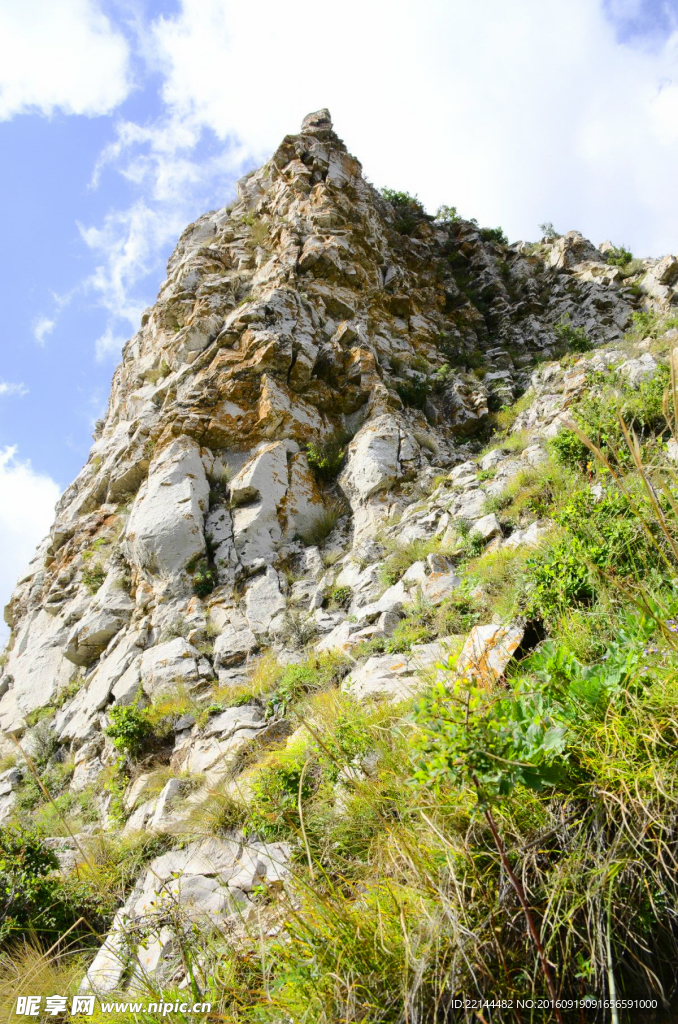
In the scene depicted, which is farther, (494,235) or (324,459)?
(494,235)

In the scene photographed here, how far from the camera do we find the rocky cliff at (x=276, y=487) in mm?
5258

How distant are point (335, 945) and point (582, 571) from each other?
2.64m

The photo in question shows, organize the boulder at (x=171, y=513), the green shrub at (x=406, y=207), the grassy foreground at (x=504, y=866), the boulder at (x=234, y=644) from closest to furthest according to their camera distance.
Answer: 1. the grassy foreground at (x=504, y=866)
2. the boulder at (x=234, y=644)
3. the boulder at (x=171, y=513)
4. the green shrub at (x=406, y=207)

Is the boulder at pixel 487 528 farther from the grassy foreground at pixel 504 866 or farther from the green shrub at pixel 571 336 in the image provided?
the green shrub at pixel 571 336

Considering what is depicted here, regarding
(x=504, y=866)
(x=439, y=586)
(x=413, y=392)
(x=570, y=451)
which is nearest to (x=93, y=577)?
(x=439, y=586)

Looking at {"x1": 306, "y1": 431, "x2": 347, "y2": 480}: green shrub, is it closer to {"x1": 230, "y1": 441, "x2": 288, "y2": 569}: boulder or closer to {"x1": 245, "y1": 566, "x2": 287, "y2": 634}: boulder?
{"x1": 230, "y1": 441, "x2": 288, "y2": 569}: boulder

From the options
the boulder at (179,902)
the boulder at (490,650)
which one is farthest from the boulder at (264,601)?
the boulder at (490,650)

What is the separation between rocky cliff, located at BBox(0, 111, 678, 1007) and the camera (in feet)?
17.3

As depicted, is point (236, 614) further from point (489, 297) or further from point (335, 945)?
point (489, 297)

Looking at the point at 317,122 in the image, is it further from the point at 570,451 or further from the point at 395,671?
the point at 395,671

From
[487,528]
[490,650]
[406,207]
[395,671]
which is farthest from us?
[406,207]

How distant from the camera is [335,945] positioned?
1.92 metres

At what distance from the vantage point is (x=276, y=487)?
31.3ft

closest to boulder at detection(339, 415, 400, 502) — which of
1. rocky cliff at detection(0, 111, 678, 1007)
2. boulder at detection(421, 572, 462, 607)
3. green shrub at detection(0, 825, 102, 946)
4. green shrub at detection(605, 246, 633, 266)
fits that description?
rocky cliff at detection(0, 111, 678, 1007)
